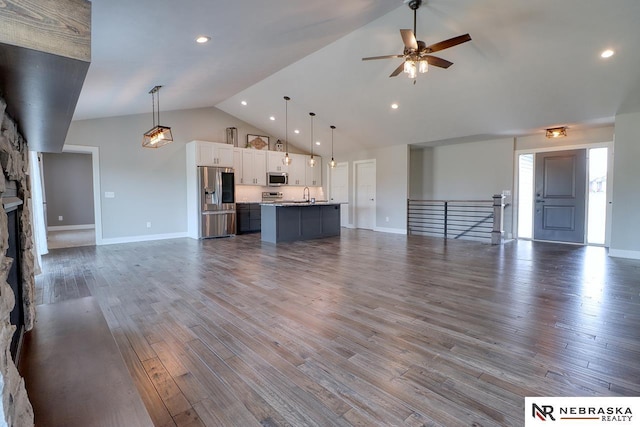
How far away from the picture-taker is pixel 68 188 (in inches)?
380

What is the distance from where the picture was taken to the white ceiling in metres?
3.31

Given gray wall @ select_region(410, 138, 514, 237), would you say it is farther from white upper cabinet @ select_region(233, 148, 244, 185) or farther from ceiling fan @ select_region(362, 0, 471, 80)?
white upper cabinet @ select_region(233, 148, 244, 185)

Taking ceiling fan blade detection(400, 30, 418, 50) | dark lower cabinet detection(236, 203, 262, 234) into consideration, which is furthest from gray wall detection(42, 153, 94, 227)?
ceiling fan blade detection(400, 30, 418, 50)

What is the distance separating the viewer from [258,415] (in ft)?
5.28

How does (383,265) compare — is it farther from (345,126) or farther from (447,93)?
(345,126)

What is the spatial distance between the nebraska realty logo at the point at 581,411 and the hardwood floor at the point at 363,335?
6 centimetres

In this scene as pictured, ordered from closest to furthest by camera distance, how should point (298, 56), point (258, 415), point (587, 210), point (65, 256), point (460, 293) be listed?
point (258, 415), point (460, 293), point (298, 56), point (65, 256), point (587, 210)

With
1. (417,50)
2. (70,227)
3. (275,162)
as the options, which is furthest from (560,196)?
(70,227)

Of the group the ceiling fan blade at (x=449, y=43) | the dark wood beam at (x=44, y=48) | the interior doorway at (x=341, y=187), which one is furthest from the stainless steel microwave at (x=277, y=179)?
the dark wood beam at (x=44, y=48)

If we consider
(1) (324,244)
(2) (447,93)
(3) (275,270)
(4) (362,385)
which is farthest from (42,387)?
(2) (447,93)

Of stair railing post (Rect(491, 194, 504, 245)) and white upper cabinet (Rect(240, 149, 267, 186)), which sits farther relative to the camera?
white upper cabinet (Rect(240, 149, 267, 186))

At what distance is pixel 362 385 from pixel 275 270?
→ 9.39ft

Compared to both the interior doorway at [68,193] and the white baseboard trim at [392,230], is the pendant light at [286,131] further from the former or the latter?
the interior doorway at [68,193]

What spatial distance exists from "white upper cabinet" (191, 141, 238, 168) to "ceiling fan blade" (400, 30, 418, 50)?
5713mm
